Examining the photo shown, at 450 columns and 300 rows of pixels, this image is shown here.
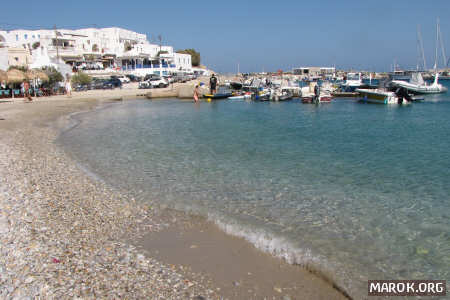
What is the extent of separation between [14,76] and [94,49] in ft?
214

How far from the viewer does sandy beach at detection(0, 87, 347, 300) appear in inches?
172

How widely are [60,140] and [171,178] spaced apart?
8.63 meters

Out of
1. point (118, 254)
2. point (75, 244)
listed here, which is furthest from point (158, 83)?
point (118, 254)

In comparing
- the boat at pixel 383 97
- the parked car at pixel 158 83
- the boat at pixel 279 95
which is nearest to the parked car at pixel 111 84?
the parked car at pixel 158 83

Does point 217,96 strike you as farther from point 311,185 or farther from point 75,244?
point 75,244

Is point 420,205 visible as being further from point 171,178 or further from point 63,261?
point 63,261

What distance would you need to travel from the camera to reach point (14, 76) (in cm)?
3142

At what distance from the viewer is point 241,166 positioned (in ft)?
37.8

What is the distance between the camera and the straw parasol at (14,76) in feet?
102

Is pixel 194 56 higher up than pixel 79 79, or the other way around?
pixel 194 56

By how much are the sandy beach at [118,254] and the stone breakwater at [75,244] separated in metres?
0.01

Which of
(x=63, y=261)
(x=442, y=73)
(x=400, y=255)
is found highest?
(x=442, y=73)

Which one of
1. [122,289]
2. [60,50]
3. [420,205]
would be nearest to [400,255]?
[420,205]

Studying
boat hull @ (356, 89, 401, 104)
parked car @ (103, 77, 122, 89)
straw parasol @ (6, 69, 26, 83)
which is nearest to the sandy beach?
straw parasol @ (6, 69, 26, 83)
